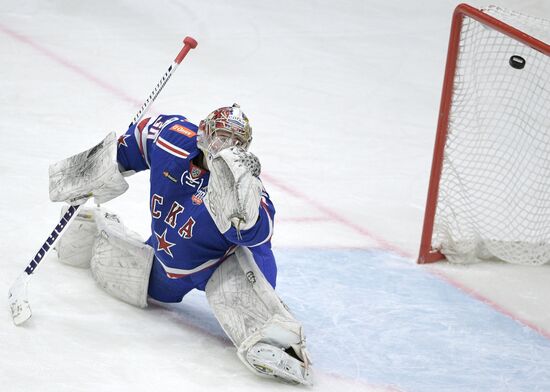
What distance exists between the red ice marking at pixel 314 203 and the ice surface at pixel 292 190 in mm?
10

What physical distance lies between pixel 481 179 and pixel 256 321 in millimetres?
1940

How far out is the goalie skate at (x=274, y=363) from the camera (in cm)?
291

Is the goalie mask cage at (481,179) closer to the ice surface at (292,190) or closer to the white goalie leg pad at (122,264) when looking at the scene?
the ice surface at (292,190)

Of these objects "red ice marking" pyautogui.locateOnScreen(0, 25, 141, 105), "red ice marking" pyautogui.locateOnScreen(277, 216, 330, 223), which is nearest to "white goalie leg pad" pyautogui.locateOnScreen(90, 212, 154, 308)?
"red ice marking" pyautogui.locateOnScreen(277, 216, 330, 223)

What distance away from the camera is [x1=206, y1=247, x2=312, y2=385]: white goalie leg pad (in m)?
2.93

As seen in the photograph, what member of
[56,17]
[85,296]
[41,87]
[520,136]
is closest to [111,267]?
[85,296]

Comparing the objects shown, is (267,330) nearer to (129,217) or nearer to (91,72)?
(129,217)

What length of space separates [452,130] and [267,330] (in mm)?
1589

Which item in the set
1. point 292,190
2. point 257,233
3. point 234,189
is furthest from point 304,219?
point 234,189

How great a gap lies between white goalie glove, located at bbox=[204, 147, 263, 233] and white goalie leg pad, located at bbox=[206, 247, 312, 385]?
280 mm

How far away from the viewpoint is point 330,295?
3.80 metres

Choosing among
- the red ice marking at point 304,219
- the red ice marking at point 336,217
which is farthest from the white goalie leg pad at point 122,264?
the red ice marking at point 336,217

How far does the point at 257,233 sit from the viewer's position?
2.89m

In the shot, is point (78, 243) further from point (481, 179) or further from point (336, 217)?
point (481, 179)
